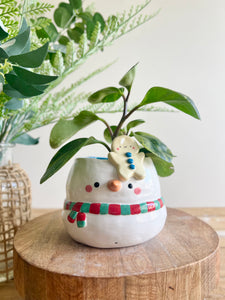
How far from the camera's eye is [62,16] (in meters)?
0.77

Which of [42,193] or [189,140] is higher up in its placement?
[189,140]

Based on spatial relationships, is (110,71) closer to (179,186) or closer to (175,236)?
(179,186)

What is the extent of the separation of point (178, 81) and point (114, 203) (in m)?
0.75

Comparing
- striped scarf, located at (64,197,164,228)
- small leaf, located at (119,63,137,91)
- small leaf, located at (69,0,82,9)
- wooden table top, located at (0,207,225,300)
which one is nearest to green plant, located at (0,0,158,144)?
small leaf, located at (69,0,82,9)

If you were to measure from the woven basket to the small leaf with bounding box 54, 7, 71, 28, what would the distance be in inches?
15.2

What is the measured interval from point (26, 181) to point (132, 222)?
315 mm

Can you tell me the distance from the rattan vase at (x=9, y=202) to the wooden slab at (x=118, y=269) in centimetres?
9

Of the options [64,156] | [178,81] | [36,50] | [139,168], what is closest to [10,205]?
[64,156]

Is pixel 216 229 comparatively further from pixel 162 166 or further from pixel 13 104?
pixel 13 104

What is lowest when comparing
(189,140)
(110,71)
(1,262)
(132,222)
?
(1,262)

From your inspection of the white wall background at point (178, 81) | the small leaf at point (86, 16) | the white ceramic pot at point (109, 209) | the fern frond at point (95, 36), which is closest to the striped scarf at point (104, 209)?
the white ceramic pot at point (109, 209)

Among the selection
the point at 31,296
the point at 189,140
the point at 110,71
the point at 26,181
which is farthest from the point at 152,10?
the point at 31,296

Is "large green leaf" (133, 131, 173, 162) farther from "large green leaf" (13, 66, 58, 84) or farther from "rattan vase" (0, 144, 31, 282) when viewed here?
"rattan vase" (0, 144, 31, 282)

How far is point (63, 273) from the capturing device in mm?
454
